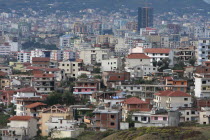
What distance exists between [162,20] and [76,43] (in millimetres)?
79027

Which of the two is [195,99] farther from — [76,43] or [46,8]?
[46,8]

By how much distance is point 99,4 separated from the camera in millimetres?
188750

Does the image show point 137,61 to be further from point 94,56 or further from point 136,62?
point 94,56

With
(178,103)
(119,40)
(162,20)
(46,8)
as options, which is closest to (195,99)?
(178,103)

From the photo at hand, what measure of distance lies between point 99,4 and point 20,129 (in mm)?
155693

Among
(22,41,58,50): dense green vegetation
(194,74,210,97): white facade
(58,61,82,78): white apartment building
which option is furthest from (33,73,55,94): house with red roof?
(22,41,58,50): dense green vegetation

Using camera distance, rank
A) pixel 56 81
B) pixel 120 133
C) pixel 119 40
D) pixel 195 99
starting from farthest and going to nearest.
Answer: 1. pixel 119 40
2. pixel 56 81
3. pixel 195 99
4. pixel 120 133

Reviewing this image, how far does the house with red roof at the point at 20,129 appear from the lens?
3334cm

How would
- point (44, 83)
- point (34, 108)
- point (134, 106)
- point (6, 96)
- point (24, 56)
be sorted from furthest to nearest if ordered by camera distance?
point (24, 56)
point (44, 83)
point (6, 96)
point (34, 108)
point (134, 106)

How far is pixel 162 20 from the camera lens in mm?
167375

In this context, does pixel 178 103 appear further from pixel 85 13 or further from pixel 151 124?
pixel 85 13

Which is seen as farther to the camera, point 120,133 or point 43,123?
point 43,123

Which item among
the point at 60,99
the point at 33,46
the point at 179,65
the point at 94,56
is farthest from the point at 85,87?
the point at 33,46

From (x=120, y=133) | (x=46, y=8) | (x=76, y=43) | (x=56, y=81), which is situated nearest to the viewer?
(x=120, y=133)
